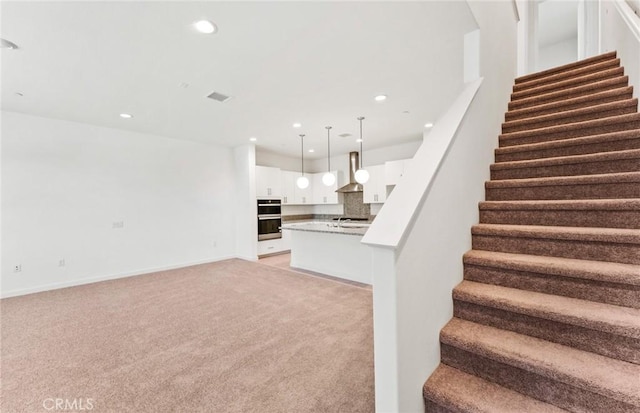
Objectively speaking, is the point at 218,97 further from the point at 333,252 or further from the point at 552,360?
the point at 552,360

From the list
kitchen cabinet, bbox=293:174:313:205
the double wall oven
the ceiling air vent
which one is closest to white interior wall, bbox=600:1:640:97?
the ceiling air vent

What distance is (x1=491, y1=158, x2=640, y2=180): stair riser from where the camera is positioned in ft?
5.92

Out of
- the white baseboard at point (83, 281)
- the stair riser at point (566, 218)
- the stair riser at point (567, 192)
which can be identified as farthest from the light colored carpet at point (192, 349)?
the stair riser at point (567, 192)

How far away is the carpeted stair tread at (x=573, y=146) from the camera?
189cm

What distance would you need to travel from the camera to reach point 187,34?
2.22m

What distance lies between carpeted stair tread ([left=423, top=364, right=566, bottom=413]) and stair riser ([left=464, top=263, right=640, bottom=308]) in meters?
0.60

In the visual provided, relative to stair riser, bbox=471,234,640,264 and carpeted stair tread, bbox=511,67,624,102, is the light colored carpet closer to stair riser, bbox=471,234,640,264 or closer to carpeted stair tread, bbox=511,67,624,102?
stair riser, bbox=471,234,640,264

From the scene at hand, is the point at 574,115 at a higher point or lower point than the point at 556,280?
higher

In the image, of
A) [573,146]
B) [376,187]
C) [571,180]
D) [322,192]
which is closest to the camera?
[571,180]

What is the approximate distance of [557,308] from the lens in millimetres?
1302

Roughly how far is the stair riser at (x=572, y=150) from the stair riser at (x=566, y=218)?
0.70 meters

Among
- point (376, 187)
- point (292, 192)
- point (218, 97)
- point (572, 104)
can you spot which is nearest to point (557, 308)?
point (572, 104)

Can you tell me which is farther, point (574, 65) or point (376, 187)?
point (376, 187)

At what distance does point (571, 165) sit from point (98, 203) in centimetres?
648
